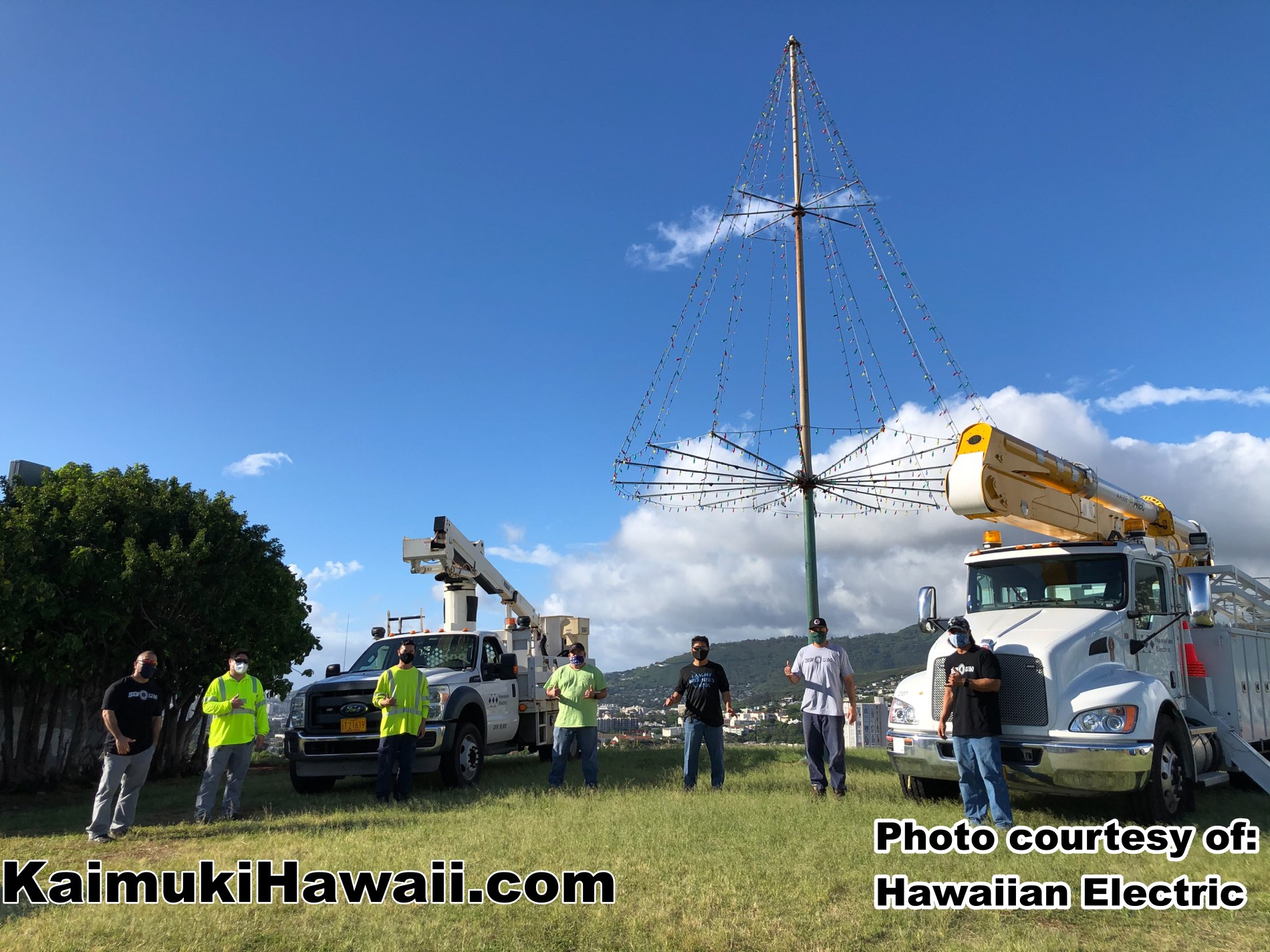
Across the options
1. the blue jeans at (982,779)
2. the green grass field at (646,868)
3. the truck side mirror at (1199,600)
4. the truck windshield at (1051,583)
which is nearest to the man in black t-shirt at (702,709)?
the green grass field at (646,868)

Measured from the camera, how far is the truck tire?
32.0 feet

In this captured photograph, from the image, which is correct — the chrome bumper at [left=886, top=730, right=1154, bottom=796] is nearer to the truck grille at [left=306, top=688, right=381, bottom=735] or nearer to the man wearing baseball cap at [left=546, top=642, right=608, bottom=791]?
the man wearing baseball cap at [left=546, top=642, right=608, bottom=791]

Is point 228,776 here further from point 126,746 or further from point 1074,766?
point 1074,766

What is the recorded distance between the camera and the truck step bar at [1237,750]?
9.91 m

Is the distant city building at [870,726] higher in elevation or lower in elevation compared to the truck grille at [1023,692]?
lower

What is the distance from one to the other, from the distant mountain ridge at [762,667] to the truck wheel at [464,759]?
151 inches

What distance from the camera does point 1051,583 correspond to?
10.0 metres

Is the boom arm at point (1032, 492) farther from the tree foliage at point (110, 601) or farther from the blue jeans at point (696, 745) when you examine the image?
the tree foliage at point (110, 601)

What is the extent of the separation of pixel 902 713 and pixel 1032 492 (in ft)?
10.9

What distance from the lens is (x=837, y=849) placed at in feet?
23.6

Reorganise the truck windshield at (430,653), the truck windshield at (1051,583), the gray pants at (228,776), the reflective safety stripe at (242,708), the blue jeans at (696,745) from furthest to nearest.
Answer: the truck windshield at (430,653) < the blue jeans at (696,745) < the reflective safety stripe at (242,708) < the gray pants at (228,776) < the truck windshield at (1051,583)

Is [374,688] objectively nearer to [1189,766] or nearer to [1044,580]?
[1044,580]

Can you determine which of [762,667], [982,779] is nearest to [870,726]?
[982,779]

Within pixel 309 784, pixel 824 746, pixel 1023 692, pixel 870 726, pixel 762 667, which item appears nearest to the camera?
pixel 1023 692
